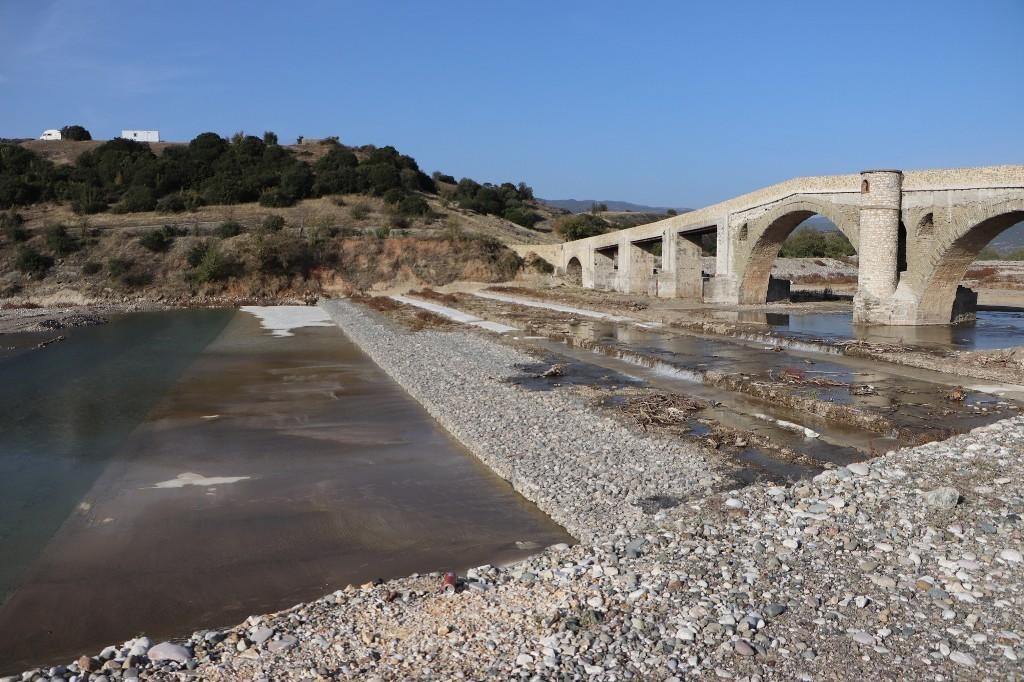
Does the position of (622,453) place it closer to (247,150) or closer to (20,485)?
(20,485)

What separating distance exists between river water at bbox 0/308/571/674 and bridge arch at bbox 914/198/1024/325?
17.2 meters

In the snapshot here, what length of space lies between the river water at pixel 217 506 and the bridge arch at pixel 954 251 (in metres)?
17.2

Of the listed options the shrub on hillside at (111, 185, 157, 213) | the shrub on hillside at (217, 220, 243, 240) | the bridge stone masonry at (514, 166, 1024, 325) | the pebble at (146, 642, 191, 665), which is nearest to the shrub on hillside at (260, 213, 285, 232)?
the shrub on hillside at (217, 220, 243, 240)

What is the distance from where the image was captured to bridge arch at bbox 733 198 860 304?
29266 millimetres

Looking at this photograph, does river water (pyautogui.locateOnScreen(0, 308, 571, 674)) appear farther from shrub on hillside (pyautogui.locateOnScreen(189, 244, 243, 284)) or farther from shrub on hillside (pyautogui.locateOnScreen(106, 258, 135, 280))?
shrub on hillside (pyautogui.locateOnScreen(106, 258, 135, 280))

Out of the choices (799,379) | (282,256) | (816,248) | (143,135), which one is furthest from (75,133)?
(799,379)

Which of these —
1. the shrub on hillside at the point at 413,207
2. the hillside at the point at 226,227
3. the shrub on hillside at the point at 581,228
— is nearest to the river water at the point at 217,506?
the hillside at the point at 226,227

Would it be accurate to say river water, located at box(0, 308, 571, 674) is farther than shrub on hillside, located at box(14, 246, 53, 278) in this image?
No

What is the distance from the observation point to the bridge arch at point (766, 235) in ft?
96.0

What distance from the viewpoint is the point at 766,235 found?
34.3m

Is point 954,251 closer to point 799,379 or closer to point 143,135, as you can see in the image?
point 799,379

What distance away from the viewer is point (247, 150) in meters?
82.1

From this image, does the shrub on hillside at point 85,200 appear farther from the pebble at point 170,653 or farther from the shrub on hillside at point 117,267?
the pebble at point 170,653

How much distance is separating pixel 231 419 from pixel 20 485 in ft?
13.6
